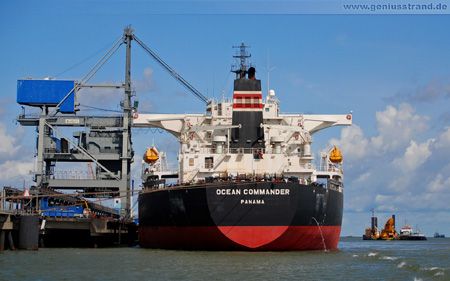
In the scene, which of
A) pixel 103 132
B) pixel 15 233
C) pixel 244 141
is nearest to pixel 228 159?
pixel 244 141

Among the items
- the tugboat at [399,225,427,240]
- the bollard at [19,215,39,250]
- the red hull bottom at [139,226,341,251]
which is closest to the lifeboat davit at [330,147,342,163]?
the red hull bottom at [139,226,341,251]

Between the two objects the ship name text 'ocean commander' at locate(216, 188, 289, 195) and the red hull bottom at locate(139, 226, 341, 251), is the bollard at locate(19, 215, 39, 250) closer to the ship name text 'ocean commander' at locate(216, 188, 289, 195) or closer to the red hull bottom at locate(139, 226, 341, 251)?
the red hull bottom at locate(139, 226, 341, 251)

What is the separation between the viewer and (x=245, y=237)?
33.1 meters

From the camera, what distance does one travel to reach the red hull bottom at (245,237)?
3306 centimetres

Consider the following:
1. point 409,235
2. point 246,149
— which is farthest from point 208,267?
point 409,235

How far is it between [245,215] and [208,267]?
6.40 metres

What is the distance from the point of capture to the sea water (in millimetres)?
24672

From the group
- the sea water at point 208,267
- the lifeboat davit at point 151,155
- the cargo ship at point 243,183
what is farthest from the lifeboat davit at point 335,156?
the lifeboat davit at point 151,155

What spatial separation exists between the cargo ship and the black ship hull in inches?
1.9

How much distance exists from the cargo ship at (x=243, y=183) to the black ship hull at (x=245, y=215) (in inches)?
1.9

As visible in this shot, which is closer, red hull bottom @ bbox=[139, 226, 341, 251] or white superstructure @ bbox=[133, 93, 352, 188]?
red hull bottom @ bbox=[139, 226, 341, 251]

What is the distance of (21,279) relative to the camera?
23.6m

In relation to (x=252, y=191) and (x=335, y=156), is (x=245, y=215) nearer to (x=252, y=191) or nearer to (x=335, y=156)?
(x=252, y=191)

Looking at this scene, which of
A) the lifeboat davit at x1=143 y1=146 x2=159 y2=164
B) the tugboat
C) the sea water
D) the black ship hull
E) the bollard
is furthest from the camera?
the tugboat
